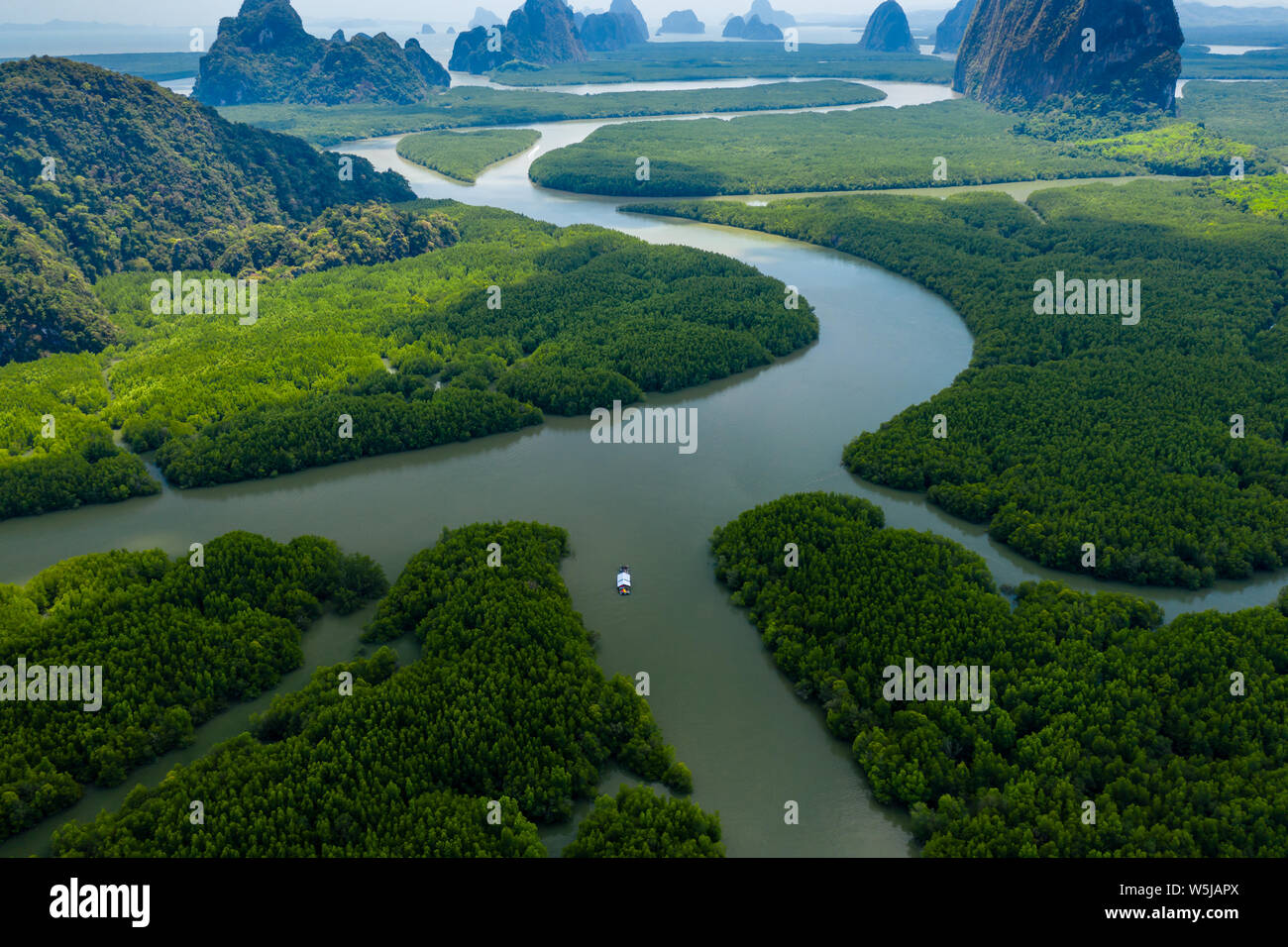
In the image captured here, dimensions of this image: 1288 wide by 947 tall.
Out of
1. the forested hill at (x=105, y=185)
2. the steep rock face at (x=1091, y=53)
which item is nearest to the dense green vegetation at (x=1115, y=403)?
the forested hill at (x=105, y=185)

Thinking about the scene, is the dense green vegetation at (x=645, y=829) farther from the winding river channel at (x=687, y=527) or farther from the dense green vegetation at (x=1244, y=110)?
the dense green vegetation at (x=1244, y=110)

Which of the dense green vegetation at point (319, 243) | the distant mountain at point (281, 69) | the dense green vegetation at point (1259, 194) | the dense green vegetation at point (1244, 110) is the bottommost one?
the dense green vegetation at point (319, 243)

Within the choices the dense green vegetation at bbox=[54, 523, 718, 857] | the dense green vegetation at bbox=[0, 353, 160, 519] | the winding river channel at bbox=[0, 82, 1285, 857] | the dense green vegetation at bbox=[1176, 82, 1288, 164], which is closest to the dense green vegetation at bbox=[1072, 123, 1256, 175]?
the dense green vegetation at bbox=[1176, 82, 1288, 164]

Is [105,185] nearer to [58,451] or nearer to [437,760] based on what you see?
[58,451]

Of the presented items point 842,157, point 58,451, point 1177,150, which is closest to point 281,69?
point 842,157

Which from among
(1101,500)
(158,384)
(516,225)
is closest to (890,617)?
(1101,500)

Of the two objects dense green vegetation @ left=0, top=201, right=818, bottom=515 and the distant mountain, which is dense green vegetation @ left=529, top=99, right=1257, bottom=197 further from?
the distant mountain

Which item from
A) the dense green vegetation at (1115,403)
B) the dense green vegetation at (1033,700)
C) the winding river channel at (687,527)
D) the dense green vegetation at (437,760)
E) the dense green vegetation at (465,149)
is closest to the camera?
the dense green vegetation at (437,760)
